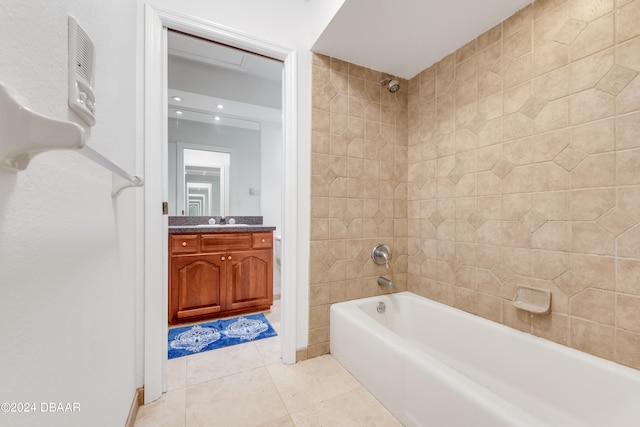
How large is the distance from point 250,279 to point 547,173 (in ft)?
7.67

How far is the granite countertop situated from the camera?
2.20m

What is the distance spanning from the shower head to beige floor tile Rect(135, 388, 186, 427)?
238cm

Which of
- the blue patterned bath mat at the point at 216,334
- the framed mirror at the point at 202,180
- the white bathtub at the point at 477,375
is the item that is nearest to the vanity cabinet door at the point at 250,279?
the blue patterned bath mat at the point at 216,334

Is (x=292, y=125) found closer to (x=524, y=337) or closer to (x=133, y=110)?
(x=133, y=110)

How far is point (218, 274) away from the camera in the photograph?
2.31 meters

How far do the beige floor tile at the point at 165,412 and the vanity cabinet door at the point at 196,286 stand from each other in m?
0.91

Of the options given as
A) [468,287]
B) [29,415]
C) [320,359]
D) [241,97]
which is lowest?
[320,359]

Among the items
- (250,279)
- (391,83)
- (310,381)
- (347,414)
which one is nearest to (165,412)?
(310,381)

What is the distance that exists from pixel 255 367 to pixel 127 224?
1.14 metres

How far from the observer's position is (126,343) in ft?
3.56

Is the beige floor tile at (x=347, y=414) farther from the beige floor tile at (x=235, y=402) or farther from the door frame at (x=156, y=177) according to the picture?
the door frame at (x=156, y=177)

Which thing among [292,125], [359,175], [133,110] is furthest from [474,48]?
[133,110]

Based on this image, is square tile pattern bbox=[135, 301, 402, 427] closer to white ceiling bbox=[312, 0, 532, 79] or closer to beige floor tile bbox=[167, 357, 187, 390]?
beige floor tile bbox=[167, 357, 187, 390]

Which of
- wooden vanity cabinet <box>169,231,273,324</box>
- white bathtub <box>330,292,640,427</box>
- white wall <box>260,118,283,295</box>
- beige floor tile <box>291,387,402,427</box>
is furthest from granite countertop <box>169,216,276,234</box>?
beige floor tile <box>291,387,402,427</box>
